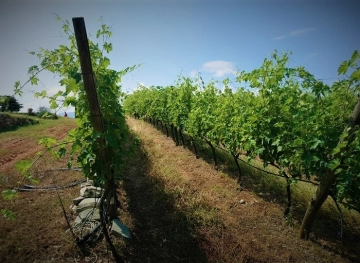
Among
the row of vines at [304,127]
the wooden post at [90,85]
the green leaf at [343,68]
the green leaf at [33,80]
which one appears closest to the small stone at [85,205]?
the wooden post at [90,85]

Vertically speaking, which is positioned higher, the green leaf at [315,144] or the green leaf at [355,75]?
the green leaf at [355,75]

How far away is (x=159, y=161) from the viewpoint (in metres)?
9.05

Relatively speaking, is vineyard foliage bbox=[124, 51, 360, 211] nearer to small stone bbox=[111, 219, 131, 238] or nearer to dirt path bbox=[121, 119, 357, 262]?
dirt path bbox=[121, 119, 357, 262]

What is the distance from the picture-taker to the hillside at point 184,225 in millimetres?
4203

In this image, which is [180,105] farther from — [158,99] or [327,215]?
[327,215]

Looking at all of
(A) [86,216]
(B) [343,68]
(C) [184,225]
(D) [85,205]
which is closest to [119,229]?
(A) [86,216]

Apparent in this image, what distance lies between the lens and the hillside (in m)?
4.20

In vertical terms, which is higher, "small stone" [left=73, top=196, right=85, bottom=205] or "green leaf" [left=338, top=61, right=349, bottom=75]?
"green leaf" [left=338, top=61, right=349, bottom=75]

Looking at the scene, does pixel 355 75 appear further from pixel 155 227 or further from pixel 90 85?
pixel 155 227

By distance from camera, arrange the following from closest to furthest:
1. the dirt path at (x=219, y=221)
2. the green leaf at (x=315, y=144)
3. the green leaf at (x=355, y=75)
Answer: the green leaf at (x=355, y=75)
the green leaf at (x=315, y=144)
the dirt path at (x=219, y=221)

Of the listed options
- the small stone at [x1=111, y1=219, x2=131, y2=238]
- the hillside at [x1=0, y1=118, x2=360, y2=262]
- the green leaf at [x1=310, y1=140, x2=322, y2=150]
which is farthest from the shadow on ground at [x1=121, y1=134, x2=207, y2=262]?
the green leaf at [x1=310, y1=140, x2=322, y2=150]

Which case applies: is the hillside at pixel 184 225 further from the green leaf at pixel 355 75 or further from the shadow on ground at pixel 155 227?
the green leaf at pixel 355 75

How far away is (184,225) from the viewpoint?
5105 mm

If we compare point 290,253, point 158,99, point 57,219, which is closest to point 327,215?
point 290,253
